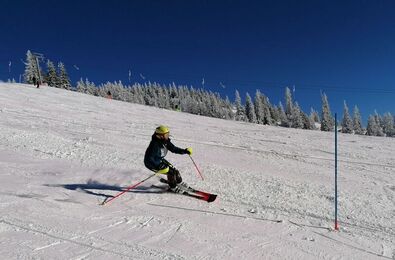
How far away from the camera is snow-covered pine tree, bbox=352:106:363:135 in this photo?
9562cm

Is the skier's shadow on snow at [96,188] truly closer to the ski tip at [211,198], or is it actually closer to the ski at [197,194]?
the ski at [197,194]

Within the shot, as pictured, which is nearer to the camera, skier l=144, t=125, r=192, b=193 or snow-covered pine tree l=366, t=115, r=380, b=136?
skier l=144, t=125, r=192, b=193

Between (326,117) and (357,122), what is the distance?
1327 cm

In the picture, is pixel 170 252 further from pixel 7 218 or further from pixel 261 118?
pixel 261 118

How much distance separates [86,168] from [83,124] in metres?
9.89

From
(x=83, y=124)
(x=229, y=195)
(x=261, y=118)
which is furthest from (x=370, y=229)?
(x=261, y=118)

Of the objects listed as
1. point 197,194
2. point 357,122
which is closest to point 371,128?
point 357,122

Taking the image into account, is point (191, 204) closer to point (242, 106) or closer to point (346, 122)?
point (346, 122)

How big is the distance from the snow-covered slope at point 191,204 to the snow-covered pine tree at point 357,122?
86.1 m

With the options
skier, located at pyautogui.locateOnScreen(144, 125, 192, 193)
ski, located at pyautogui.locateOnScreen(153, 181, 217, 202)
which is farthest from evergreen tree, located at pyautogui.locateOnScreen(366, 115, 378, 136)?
skier, located at pyautogui.locateOnScreen(144, 125, 192, 193)

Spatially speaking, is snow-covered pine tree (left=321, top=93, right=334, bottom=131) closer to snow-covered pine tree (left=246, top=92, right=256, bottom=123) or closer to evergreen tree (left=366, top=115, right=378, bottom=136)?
evergreen tree (left=366, top=115, right=378, bottom=136)

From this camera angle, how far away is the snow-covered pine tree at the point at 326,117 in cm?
8756

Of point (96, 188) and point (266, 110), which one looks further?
point (266, 110)

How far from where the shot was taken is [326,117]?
9119 cm
